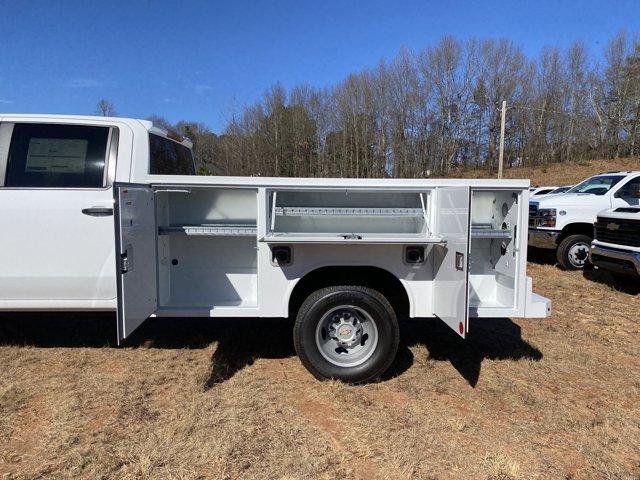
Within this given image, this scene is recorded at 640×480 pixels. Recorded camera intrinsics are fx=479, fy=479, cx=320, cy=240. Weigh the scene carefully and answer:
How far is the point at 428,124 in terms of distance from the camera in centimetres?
3441

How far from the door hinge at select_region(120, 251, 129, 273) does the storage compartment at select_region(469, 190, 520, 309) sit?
2590mm

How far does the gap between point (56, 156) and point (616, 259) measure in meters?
7.54

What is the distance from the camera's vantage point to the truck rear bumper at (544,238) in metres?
9.50

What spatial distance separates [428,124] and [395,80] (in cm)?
414

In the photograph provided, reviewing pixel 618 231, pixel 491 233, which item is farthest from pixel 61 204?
pixel 618 231

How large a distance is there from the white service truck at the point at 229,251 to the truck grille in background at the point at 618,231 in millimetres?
4345

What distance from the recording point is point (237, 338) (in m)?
5.06

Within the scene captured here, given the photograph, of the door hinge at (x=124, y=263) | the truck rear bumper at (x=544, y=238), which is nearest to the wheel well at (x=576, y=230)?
the truck rear bumper at (x=544, y=238)

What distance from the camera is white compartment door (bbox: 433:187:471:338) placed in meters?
3.21

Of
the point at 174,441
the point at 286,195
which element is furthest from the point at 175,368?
the point at 286,195

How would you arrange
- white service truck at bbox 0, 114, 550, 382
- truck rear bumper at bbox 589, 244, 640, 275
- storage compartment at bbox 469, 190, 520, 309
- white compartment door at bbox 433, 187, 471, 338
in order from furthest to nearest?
truck rear bumper at bbox 589, 244, 640, 275 → storage compartment at bbox 469, 190, 520, 309 → white service truck at bbox 0, 114, 550, 382 → white compartment door at bbox 433, 187, 471, 338

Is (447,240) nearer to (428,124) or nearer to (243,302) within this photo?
(243,302)

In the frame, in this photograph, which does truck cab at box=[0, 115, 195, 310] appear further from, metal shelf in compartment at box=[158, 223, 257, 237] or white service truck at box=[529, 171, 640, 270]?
white service truck at box=[529, 171, 640, 270]

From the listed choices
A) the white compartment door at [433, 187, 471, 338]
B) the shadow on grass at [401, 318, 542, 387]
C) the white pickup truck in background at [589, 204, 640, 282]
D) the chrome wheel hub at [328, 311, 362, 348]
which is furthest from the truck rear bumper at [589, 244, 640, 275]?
the chrome wheel hub at [328, 311, 362, 348]
